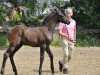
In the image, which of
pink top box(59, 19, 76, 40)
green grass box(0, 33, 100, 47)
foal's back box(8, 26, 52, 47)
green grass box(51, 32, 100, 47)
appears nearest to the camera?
foal's back box(8, 26, 52, 47)

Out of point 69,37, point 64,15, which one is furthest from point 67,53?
point 64,15

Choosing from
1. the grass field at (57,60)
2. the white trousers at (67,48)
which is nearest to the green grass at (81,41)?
the grass field at (57,60)

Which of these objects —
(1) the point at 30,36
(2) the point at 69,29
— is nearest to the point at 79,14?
(2) the point at 69,29

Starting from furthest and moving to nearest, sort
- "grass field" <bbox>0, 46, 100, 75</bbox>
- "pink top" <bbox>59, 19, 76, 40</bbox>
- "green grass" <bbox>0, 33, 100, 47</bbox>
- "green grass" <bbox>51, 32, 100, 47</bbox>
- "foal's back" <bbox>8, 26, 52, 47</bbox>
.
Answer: "green grass" <bbox>51, 32, 100, 47</bbox>
"green grass" <bbox>0, 33, 100, 47</bbox>
"grass field" <bbox>0, 46, 100, 75</bbox>
"pink top" <bbox>59, 19, 76, 40</bbox>
"foal's back" <bbox>8, 26, 52, 47</bbox>

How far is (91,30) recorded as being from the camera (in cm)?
1866

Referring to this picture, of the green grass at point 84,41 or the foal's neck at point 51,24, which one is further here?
the green grass at point 84,41

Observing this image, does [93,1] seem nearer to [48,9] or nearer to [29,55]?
[48,9]

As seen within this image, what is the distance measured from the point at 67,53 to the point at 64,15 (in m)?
1.14

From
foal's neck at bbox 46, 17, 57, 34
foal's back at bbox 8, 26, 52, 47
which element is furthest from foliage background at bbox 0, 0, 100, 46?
foal's back at bbox 8, 26, 52, 47

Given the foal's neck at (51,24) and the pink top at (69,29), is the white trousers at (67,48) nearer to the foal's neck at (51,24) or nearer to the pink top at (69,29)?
the pink top at (69,29)

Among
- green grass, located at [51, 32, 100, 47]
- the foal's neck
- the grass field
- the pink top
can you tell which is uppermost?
the foal's neck

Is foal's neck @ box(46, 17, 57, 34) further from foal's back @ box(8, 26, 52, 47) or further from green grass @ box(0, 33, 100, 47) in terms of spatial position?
green grass @ box(0, 33, 100, 47)

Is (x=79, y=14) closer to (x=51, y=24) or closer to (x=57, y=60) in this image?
(x=57, y=60)

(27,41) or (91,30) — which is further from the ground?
(27,41)
